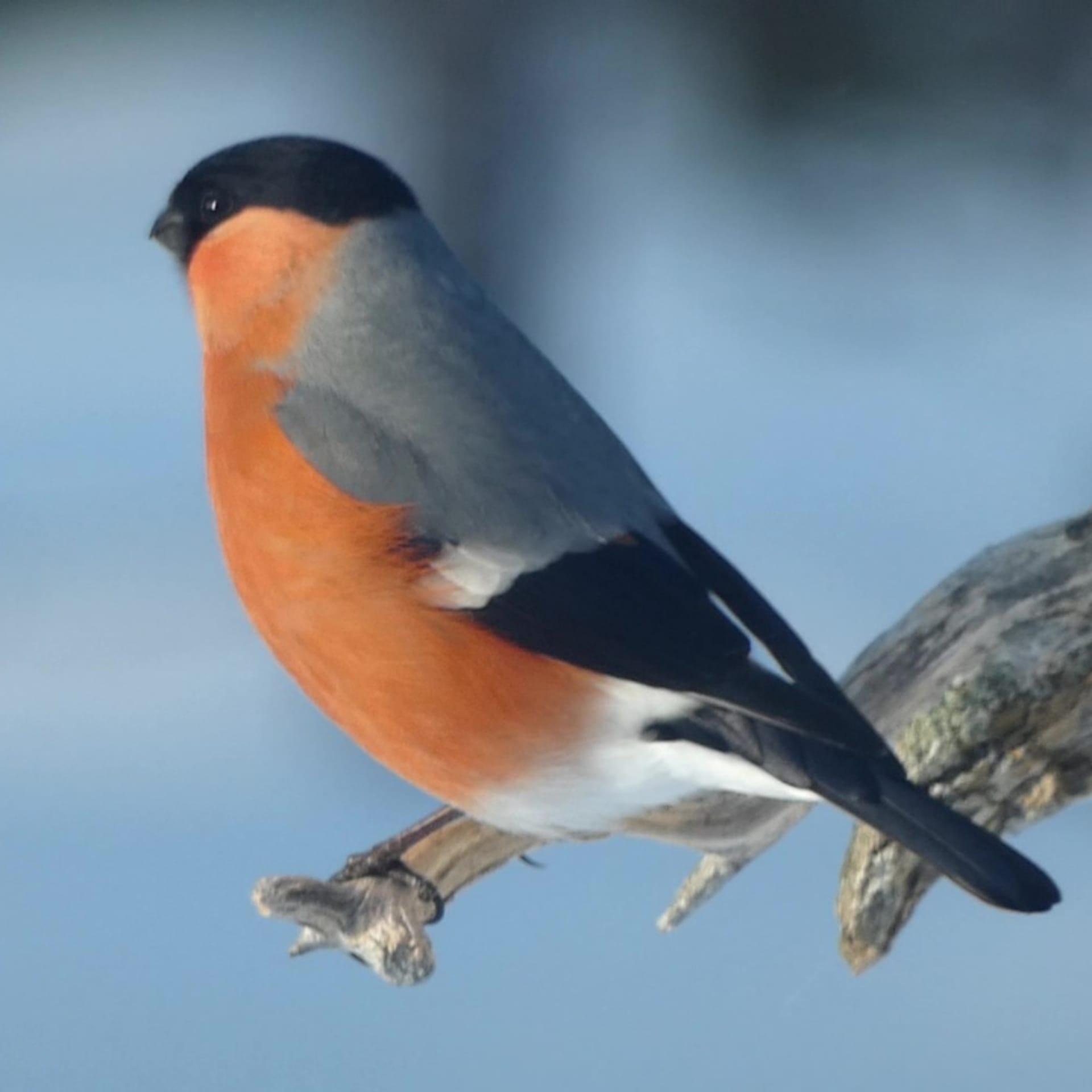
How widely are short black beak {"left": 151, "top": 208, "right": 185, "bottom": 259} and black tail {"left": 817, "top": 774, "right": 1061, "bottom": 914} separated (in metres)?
0.55

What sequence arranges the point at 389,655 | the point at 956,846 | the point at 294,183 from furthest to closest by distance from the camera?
the point at 294,183 → the point at 389,655 → the point at 956,846

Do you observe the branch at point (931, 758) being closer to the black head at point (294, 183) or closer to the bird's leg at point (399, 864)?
the bird's leg at point (399, 864)

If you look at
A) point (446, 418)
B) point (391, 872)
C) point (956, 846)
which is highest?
point (446, 418)

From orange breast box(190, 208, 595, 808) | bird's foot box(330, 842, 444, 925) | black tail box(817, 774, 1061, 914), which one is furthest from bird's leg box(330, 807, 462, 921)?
black tail box(817, 774, 1061, 914)

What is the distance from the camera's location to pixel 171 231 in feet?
4.10

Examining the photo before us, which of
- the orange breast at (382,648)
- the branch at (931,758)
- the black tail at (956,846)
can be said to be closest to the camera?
the black tail at (956,846)

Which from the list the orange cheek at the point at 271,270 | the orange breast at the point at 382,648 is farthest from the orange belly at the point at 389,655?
the orange cheek at the point at 271,270

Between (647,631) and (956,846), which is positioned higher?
(647,631)

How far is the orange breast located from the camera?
1099mm

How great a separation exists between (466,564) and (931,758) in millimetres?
353

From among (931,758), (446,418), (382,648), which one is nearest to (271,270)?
(446,418)

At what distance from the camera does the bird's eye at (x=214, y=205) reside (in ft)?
4.00

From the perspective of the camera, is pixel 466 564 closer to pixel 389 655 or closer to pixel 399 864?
pixel 389 655

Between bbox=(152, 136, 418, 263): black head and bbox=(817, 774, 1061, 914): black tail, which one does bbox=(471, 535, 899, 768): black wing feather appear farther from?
bbox=(152, 136, 418, 263): black head
